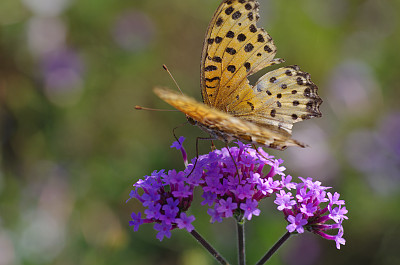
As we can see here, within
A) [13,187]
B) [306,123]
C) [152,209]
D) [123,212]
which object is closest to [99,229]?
[123,212]

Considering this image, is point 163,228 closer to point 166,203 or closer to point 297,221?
point 166,203

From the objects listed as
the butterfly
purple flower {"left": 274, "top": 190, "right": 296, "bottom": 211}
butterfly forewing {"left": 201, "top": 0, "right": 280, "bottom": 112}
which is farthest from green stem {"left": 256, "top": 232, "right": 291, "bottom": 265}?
butterfly forewing {"left": 201, "top": 0, "right": 280, "bottom": 112}

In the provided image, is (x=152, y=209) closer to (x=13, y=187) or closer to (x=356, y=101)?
(x=13, y=187)

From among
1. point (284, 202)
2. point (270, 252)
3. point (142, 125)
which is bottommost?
point (142, 125)

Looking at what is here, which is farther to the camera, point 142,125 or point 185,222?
point 142,125

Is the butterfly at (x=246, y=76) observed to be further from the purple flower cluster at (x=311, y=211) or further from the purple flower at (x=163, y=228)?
the purple flower at (x=163, y=228)

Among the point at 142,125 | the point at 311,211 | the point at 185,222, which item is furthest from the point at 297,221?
the point at 142,125

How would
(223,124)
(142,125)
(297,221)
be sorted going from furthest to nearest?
(142,125) → (297,221) → (223,124)

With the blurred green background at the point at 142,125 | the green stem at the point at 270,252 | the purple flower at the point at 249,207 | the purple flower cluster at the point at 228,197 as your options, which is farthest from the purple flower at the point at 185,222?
the blurred green background at the point at 142,125
